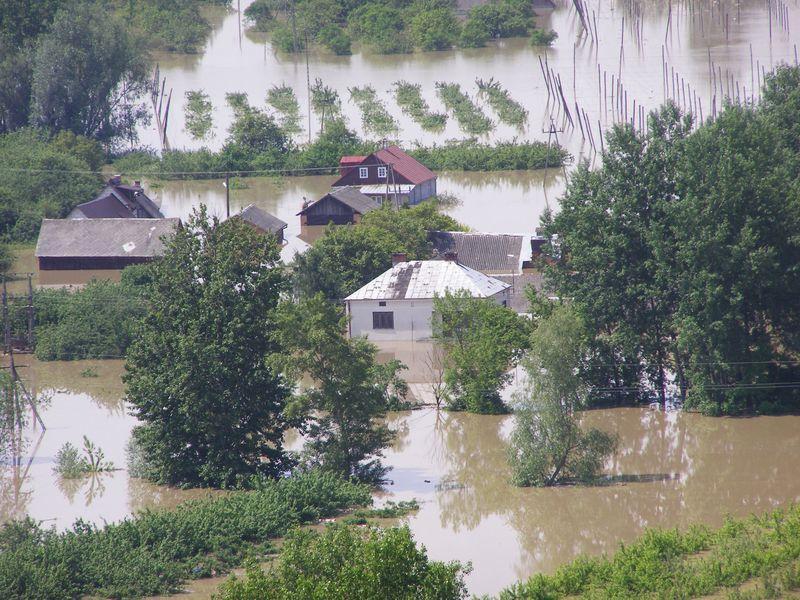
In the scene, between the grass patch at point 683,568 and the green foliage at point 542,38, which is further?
the green foliage at point 542,38

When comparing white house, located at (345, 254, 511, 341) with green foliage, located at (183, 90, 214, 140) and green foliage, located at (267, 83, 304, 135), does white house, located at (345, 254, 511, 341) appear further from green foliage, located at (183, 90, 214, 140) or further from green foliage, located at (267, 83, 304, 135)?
green foliage, located at (183, 90, 214, 140)

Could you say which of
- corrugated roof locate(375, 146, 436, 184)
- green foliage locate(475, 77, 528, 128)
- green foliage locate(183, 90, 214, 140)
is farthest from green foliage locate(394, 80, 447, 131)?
corrugated roof locate(375, 146, 436, 184)

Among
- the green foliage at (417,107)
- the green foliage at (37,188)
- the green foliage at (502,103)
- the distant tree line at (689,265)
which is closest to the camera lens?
the distant tree line at (689,265)

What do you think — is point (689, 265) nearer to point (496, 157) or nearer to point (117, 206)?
point (117, 206)

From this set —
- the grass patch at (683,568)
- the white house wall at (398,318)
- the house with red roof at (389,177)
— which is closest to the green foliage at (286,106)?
the house with red roof at (389,177)

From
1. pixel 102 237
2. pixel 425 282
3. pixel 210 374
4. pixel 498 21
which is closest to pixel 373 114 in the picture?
pixel 498 21

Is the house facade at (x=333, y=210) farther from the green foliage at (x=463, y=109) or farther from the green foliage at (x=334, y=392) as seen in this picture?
the green foliage at (x=334, y=392)

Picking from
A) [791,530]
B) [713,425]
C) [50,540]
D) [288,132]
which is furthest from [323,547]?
[288,132]
